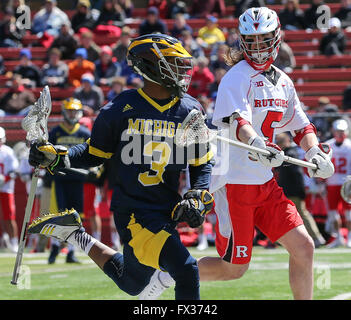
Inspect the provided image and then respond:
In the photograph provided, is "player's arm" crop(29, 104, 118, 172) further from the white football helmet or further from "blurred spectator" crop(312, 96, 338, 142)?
"blurred spectator" crop(312, 96, 338, 142)

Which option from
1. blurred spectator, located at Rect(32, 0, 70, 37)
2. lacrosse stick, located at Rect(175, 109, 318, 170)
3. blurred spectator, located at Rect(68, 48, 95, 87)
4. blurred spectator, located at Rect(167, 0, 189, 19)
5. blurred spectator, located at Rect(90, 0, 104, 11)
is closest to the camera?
lacrosse stick, located at Rect(175, 109, 318, 170)

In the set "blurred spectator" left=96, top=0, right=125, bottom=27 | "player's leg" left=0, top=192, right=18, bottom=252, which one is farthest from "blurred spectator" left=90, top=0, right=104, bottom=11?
"player's leg" left=0, top=192, right=18, bottom=252

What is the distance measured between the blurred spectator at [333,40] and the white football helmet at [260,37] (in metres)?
10.6

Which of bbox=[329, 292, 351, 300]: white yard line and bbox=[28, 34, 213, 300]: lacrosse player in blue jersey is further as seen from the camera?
bbox=[329, 292, 351, 300]: white yard line

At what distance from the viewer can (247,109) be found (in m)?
5.56

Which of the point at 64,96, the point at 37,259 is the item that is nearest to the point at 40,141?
the point at 37,259

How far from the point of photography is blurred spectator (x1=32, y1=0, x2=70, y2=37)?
17.2 metres

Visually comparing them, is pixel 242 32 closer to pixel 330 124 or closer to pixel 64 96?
pixel 330 124

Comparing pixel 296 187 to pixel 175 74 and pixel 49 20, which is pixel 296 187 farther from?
pixel 49 20

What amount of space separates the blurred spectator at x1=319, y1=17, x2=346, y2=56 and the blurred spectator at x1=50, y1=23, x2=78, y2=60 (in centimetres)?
482

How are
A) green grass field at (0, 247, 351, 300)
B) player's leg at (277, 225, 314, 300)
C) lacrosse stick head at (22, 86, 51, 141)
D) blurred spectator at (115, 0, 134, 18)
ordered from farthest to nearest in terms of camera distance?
blurred spectator at (115, 0, 134, 18) < green grass field at (0, 247, 351, 300) < player's leg at (277, 225, 314, 300) < lacrosse stick head at (22, 86, 51, 141)

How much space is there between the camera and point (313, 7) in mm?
16531

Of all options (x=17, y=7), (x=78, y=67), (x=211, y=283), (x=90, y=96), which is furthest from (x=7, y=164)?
(x=17, y=7)
